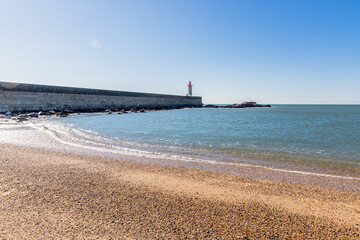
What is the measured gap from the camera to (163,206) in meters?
3.73

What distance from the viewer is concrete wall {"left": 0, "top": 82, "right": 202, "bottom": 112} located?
30.1 m

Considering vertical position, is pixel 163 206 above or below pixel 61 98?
below

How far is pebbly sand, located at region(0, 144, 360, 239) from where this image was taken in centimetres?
291

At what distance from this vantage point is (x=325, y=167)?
23.2 feet

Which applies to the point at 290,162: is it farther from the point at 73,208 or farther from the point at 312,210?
the point at 73,208

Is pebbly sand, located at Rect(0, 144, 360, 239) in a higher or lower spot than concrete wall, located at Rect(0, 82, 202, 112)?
lower

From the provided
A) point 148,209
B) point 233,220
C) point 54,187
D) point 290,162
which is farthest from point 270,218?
point 290,162

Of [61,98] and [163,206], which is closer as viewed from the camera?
[163,206]

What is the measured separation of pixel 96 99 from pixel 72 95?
6217 mm

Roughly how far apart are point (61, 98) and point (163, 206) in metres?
41.3

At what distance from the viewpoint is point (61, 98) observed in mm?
38188

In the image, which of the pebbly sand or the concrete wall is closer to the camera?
the pebbly sand

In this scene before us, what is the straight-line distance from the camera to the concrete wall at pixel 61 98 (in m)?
30.1

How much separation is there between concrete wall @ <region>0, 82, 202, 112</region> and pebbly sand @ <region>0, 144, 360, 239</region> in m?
31.4
